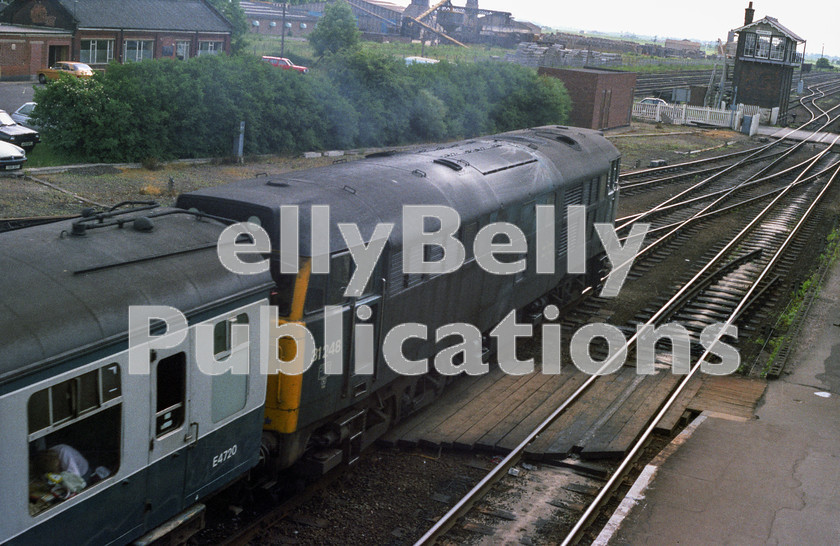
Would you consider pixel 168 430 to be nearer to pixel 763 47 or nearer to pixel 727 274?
pixel 727 274

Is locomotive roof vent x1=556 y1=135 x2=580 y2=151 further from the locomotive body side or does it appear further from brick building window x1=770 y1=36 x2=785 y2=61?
brick building window x1=770 y1=36 x2=785 y2=61

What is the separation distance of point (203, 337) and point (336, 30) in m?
50.0

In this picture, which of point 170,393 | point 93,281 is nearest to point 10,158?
point 170,393

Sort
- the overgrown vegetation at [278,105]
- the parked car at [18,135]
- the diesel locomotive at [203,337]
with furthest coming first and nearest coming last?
the parked car at [18,135] → the overgrown vegetation at [278,105] → the diesel locomotive at [203,337]

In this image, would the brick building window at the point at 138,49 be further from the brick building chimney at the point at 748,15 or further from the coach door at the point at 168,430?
the coach door at the point at 168,430

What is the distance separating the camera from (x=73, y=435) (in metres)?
5.57

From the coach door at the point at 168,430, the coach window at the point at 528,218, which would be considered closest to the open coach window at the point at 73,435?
the coach door at the point at 168,430

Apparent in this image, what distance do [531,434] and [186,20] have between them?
1768 inches

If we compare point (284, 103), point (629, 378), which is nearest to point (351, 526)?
point (629, 378)

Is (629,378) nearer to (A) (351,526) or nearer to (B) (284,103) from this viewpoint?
(A) (351,526)

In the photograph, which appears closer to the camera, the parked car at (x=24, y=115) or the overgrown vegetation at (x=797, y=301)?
the overgrown vegetation at (x=797, y=301)

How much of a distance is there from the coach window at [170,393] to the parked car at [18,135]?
23.0m

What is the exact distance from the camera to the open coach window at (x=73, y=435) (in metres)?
5.30

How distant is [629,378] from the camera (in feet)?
41.9
